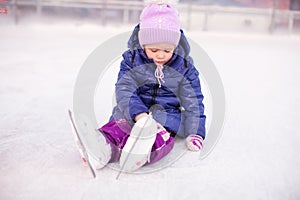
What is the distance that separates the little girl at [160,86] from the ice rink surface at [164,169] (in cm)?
8

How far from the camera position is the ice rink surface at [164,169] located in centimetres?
78

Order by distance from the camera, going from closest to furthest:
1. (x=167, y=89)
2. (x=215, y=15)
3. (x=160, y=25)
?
(x=160, y=25), (x=167, y=89), (x=215, y=15)

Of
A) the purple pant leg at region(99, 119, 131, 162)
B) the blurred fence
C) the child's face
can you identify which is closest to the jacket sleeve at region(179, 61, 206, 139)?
the child's face

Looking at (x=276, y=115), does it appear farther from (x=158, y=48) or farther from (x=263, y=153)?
(x=158, y=48)

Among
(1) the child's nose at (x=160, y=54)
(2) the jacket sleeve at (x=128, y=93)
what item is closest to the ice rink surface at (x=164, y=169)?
(2) the jacket sleeve at (x=128, y=93)

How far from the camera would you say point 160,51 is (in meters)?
0.99

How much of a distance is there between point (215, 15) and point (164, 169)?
5.14m

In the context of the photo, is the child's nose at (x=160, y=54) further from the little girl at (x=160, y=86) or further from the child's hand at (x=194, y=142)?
the child's hand at (x=194, y=142)

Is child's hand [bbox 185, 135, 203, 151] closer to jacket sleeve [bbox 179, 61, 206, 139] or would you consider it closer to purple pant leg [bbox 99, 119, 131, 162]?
jacket sleeve [bbox 179, 61, 206, 139]

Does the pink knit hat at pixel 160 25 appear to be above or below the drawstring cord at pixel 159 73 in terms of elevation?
above

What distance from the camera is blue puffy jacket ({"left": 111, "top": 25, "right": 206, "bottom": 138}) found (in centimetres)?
103

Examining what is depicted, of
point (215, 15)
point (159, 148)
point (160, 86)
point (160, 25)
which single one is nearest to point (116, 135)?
point (159, 148)

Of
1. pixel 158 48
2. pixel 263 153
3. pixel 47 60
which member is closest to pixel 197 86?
pixel 158 48

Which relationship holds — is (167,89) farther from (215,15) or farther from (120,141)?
(215,15)
